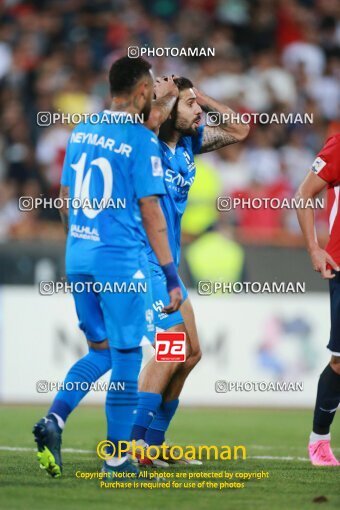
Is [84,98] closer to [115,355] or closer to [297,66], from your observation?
[297,66]

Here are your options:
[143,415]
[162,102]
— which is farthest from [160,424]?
[162,102]

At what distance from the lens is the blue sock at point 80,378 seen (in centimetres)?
661

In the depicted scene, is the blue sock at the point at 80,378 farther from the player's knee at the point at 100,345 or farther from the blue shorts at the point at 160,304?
the blue shorts at the point at 160,304

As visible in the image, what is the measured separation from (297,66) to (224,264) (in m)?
4.46

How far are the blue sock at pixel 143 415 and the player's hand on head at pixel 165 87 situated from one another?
1.98 m

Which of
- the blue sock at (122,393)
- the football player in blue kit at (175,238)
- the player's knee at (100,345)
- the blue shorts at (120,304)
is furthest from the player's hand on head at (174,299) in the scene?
the football player in blue kit at (175,238)

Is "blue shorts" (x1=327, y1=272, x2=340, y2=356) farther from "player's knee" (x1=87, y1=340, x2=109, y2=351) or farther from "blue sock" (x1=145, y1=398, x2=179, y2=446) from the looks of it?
"player's knee" (x1=87, y1=340, x2=109, y2=351)

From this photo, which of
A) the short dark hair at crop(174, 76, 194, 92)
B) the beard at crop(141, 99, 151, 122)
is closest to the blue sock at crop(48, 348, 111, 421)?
the beard at crop(141, 99, 151, 122)

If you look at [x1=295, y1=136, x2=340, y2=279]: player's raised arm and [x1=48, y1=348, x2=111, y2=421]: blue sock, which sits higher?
[x1=295, y1=136, x2=340, y2=279]: player's raised arm

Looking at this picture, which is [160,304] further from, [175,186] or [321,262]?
[321,262]

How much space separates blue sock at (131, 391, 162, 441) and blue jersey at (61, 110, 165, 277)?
128 centimetres

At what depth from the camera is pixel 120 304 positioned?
6.45 metres

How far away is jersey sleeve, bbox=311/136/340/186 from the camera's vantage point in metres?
7.91

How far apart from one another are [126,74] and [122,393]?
1779 mm
